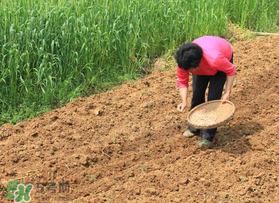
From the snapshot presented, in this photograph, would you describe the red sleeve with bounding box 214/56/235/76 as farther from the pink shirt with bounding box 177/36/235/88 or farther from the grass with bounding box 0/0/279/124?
the grass with bounding box 0/0/279/124

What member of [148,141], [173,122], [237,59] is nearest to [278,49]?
[237,59]

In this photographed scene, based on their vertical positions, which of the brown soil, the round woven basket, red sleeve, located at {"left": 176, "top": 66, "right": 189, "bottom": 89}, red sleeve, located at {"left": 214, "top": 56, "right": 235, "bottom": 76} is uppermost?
red sleeve, located at {"left": 214, "top": 56, "right": 235, "bottom": 76}

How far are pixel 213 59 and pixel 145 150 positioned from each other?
126 cm

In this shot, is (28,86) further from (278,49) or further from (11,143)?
(278,49)

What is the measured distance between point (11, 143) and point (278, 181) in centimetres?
277

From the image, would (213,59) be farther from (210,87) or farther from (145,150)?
(145,150)

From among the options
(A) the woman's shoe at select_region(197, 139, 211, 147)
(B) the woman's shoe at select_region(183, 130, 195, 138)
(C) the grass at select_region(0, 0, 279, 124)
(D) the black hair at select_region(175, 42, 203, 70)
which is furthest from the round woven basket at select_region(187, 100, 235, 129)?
(C) the grass at select_region(0, 0, 279, 124)

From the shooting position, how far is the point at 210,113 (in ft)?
15.6

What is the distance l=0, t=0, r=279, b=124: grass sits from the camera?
571cm

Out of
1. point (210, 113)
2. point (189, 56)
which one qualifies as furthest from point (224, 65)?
point (210, 113)

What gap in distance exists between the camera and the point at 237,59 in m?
6.87

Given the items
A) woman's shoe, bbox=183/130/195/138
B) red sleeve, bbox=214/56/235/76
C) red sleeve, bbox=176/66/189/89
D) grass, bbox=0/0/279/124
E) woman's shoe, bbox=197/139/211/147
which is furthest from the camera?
grass, bbox=0/0/279/124

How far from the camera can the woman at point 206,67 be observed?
13.8 ft

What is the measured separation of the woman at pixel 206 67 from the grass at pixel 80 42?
1860mm
